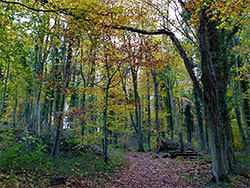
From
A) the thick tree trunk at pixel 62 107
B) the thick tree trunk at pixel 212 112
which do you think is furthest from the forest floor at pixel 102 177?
the thick tree trunk at pixel 62 107

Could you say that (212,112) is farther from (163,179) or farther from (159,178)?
(159,178)

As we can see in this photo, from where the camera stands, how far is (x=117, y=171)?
8.41 m

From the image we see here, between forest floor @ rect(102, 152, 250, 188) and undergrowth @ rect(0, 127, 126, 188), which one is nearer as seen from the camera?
undergrowth @ rect(0, 127, 126, 188)

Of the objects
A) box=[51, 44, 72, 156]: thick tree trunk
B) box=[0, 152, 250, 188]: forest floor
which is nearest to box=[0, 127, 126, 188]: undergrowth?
box=[0, 152, 250, 188]: forest floor

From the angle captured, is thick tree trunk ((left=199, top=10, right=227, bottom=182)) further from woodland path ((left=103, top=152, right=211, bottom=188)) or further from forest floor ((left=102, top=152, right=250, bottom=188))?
woodland path ((left=103, top=152, right=211, bottom=188))

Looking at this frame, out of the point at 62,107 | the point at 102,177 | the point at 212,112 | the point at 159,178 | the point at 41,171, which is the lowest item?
the point at 159,178

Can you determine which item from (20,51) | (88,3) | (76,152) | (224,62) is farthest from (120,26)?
(76,152)

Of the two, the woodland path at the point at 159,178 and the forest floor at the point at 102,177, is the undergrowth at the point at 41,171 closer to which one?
the forest floor at the point at 102,177

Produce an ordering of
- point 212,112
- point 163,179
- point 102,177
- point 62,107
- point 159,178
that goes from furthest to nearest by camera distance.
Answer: point 62,107, point 159,178, point 163,179, point 102,177, point 212,112

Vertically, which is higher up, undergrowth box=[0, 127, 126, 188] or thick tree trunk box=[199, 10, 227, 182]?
thick tree trunk box=[199, 10, 227, 182]

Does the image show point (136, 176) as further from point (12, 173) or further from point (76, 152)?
point (12, 173)

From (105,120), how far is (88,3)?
245 inches

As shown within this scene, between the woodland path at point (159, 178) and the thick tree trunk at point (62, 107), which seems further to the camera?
the thick tree trunk at point (62, 107)

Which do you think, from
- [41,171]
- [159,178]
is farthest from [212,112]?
[41,171]
